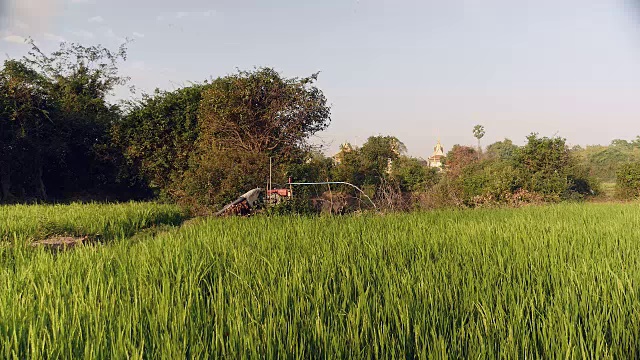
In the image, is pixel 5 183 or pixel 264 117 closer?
pixel 264 117

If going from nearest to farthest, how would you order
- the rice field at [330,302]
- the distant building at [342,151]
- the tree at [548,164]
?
1. the rice field at [330,302]
2. the tree at [548,164]
3. the distant building at [342,151]

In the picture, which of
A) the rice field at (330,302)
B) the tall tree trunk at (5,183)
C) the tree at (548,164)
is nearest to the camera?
the rice field at (330,302)

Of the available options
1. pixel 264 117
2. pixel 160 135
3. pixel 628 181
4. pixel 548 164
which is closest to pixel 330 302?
pixel 264 117

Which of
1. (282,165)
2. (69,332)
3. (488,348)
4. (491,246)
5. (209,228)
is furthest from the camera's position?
(282,165)

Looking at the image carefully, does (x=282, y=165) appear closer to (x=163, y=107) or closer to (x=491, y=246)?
(x=163, y=107)

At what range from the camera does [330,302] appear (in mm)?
1693

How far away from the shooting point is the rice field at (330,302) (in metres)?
1.29

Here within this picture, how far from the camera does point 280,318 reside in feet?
4.78

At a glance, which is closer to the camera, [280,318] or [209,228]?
[280,318]

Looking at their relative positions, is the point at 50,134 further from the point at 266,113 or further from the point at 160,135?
the point at 266,113

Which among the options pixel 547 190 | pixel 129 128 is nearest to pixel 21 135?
pixel 129 128

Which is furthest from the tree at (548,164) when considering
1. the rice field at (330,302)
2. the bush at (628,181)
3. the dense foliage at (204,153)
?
the rice field at (330,302)

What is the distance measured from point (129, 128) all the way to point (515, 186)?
11587 mm

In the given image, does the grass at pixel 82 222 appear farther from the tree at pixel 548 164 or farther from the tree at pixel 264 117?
the tree at pixel 548 164
